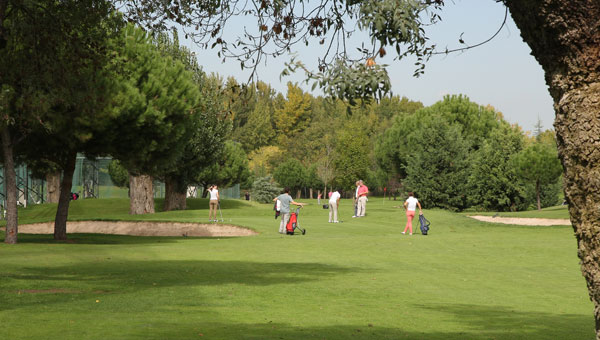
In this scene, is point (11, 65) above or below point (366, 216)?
above

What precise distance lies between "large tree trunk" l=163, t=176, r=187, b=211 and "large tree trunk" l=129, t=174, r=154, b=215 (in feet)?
12.2

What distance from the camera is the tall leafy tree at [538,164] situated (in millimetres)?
48125

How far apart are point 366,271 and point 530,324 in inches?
257

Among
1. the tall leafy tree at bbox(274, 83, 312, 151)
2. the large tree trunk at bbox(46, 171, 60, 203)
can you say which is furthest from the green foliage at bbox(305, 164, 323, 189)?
the large tree trunk at bbox(46, 171, 60, 203)

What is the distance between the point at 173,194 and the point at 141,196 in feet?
16.1

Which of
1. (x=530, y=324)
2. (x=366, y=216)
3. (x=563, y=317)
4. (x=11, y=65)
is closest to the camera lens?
(x=530, y=324)

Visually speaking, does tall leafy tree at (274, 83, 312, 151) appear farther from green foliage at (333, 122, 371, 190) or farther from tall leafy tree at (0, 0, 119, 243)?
tall leafy tree at (0, 0, 119, 243)

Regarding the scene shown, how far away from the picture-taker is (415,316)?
1048 cm

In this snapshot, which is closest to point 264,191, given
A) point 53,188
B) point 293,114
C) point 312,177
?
point 312,177

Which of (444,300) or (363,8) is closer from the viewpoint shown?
(363,8)

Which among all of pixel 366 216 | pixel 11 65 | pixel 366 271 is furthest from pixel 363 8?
pixel 366 216

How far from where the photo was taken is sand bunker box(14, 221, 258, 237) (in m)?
32.6

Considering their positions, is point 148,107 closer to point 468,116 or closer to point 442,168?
point 442,168

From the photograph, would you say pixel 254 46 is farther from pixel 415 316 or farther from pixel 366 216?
pixel 366 216
